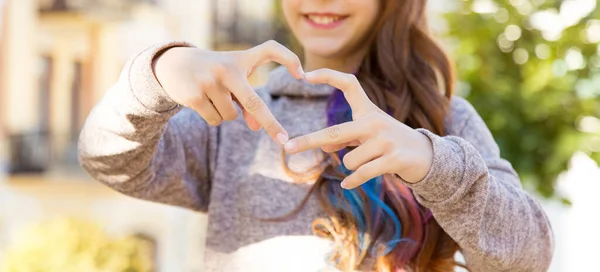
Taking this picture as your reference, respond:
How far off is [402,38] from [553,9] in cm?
167

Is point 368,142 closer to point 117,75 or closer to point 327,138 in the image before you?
point 327,138

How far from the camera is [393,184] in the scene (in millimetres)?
1537

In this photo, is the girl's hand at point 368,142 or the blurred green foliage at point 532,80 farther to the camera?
the blurred green foliage at point 532,80

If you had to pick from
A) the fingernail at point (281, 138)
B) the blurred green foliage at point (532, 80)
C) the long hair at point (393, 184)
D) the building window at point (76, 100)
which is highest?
the fingernail at point (281, 138)

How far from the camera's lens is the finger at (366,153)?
46.0 inches

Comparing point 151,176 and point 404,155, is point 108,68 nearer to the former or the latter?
point 151,176

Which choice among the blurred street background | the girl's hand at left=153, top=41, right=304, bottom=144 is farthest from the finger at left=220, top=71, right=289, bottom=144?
the blurred street background

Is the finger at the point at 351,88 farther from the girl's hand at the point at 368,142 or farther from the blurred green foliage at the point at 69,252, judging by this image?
the blurred green foliage at the point at 69,252

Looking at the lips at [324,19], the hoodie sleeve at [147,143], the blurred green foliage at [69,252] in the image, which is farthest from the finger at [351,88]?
the blurred green foliage at [69,252]

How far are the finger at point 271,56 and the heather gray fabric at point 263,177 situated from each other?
148 mm

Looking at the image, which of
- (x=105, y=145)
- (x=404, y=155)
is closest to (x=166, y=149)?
(x=105, y=145)

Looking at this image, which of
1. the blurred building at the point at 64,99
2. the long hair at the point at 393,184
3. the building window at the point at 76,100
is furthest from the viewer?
the building window at the point at 76,100

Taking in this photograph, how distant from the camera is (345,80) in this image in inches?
47.1

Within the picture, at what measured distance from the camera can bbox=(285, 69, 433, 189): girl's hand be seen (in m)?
1.16
